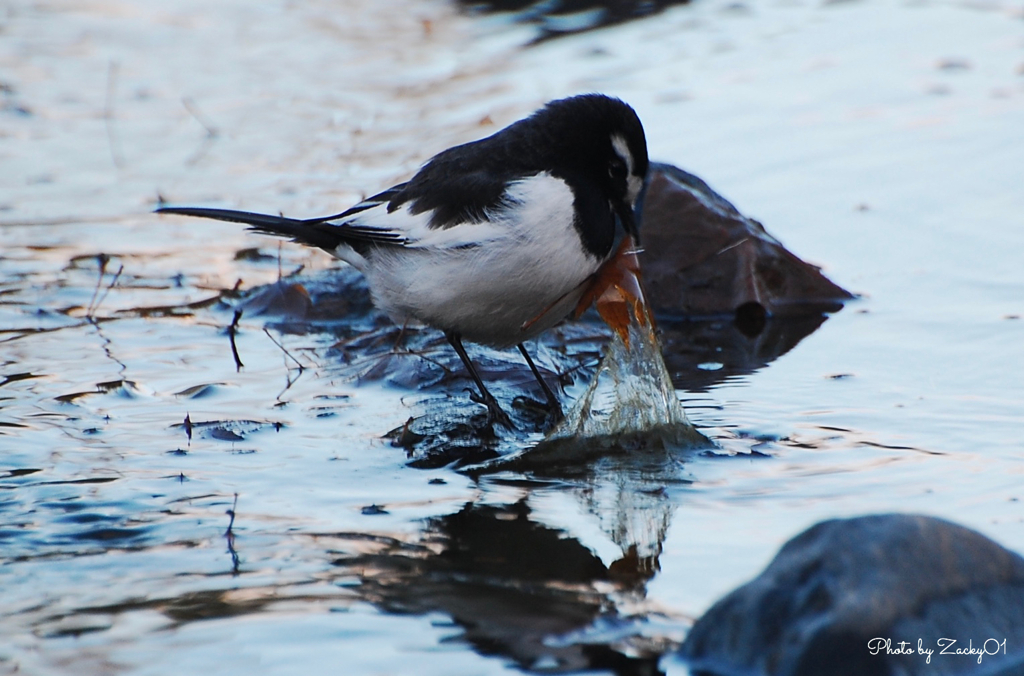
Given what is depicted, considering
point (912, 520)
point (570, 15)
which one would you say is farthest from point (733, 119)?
point (912, 520)

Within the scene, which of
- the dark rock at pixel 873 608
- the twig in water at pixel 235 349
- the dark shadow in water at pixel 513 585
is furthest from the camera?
the twig in water at pixel 235 349

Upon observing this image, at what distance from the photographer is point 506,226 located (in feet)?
14.6

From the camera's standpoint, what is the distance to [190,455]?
425 centimetres

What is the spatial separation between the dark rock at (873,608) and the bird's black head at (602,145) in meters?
2.22

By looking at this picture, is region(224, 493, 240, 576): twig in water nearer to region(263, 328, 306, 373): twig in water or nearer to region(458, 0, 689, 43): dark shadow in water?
region(263, 328, 306, 373): twig in water

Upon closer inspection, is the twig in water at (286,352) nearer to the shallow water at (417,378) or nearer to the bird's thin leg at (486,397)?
the shallow water at (417,378)

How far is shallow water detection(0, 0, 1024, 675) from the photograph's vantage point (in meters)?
3.15

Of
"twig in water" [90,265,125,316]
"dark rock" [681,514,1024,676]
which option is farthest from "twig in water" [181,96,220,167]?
"dark rock" [681,514,1024,676]

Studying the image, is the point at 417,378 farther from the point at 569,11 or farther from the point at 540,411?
the point at 569,11

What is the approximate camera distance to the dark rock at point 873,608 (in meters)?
2.63

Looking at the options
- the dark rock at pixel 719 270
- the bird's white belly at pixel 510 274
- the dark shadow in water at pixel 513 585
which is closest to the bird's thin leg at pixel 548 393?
the bird's white belly at pixel 510 274

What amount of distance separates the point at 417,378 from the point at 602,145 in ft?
4.19

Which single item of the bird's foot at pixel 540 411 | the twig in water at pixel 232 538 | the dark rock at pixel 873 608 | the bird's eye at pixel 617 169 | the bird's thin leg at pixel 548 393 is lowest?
the bird's foot at pixel 540 411

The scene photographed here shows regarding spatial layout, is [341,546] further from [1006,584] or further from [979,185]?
[979,185]
